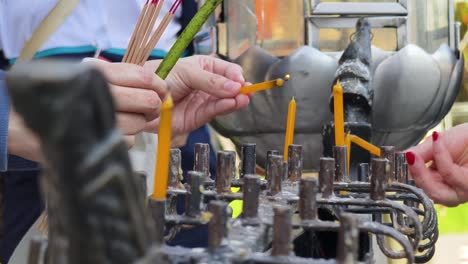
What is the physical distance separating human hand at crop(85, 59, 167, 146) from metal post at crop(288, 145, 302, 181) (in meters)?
0.15

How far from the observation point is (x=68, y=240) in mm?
185

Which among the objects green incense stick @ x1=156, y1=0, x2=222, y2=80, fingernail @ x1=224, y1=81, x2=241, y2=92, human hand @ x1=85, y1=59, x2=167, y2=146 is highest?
green incense stick @ x1=156, y1=0, x2=222, y2=80

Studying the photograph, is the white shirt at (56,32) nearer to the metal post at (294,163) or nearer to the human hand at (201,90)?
the human hand at (201,90)

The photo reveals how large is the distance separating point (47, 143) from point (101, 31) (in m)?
0.68

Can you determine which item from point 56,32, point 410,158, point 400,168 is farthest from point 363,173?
point 56,32

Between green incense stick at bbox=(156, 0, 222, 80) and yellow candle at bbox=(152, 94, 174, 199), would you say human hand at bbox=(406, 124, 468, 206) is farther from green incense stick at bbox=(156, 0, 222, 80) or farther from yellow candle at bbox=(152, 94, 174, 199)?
yellow candle at bbox=(152, 94, 174, 199)

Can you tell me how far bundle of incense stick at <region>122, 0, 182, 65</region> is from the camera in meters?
0.61

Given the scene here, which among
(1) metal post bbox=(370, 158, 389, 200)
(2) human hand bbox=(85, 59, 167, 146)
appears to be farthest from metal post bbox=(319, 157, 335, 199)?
(2) human hand bbox=(85, 59, 167, 146)

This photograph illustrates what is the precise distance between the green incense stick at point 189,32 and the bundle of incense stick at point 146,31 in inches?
1.0

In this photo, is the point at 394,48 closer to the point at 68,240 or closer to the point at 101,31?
the point at 101,31

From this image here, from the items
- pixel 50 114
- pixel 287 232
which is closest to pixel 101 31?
pixel 287 232

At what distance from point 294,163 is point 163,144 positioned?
265 millimetres

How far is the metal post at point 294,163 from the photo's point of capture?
54 centimetres

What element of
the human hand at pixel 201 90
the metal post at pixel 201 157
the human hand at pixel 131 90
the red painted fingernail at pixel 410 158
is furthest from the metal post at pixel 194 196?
the red painted fingernail at pixel 410 158
